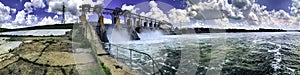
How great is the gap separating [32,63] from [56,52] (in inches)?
38.4

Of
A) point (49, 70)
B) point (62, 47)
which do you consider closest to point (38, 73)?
point (49, 70)

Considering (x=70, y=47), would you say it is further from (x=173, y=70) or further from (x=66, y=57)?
(x=173, y=70)

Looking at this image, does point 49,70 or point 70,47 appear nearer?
point 49,70

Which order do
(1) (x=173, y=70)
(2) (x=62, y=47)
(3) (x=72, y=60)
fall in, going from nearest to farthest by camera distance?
(3) (x=72, y=60) → (2) (x=62, y=47) → (1) (x=173, y=70)

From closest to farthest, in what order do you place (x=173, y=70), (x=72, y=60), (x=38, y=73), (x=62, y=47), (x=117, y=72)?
(x=38, y=73), (x=72, y=60), (x=117, y=72), (x=62, y=47), (x=173, y=70)

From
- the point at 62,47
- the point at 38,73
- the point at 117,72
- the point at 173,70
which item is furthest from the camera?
the point at 173,70

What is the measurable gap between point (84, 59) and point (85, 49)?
144cm

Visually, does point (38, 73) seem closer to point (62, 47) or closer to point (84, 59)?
point (84, 59)

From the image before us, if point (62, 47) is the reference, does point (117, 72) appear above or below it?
below

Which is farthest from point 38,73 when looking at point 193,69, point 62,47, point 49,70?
point 193,69

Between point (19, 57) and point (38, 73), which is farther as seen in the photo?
point (19, 57)

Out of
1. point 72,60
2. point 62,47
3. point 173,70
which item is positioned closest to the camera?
point 72,60

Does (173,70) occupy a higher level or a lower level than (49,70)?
lower

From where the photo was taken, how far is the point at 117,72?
29.6 ft
